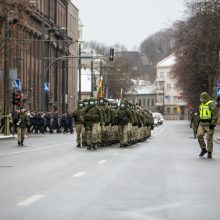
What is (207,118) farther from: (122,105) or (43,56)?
(43,56)

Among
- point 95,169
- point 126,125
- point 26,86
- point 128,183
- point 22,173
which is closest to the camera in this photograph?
point 128,183

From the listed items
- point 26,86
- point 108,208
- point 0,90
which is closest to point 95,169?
point 108,208

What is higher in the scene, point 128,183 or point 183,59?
point 183,59

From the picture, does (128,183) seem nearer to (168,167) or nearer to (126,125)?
(168,167)

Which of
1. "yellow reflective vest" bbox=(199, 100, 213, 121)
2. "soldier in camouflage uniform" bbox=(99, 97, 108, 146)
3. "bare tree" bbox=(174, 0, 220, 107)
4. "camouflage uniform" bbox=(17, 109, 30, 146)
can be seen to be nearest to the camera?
"yellow reflective vest" bbox=(199, 100, 213, 121)

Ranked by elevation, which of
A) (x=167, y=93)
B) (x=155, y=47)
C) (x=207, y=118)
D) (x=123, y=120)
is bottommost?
(x=123, y=120)

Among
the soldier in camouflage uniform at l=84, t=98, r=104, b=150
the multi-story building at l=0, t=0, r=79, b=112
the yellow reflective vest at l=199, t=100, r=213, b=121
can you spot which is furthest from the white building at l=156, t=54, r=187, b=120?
the yellow reflective vest at l=199, t=100, r=213, b=121

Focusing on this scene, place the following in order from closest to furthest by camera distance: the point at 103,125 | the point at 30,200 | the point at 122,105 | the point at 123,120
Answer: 1. the point at 30,200
2. the point at 103,125
3. the point at 123,120
4. the point at 122,105

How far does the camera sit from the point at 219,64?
68625mm

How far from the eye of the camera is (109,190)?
13867mm

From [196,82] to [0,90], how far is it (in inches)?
1044

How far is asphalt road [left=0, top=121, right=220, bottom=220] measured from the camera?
1085 centimetres

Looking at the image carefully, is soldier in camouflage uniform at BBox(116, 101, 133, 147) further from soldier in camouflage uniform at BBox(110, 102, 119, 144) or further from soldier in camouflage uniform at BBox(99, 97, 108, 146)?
soldier in camouflage uniform at BBox(110, 102, 119, 144)

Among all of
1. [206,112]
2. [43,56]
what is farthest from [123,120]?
[43,56]
